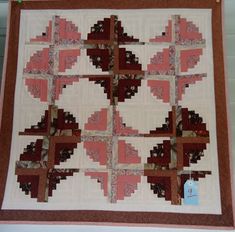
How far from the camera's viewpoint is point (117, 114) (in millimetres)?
1595

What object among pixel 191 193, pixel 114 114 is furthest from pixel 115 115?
pixel 191 193

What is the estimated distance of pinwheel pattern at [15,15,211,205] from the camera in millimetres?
1537

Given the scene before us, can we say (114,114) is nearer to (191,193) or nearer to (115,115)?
(115,115)

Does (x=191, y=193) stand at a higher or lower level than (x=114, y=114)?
lower

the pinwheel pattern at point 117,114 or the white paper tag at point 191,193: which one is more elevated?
the pinwheel pattern at point 117,114

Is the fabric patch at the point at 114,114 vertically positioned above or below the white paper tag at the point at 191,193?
above

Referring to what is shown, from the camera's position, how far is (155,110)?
159 centimetres

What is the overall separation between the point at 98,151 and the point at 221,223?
0.57 metres

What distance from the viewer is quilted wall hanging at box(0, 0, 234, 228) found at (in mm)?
1513

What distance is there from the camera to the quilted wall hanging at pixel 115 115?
151 centimetres

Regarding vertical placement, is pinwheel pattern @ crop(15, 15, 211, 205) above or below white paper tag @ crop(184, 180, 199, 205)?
above

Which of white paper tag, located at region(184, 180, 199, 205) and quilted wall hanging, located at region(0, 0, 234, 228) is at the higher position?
quilted wall hanging, located at region(0, 0, 234, 228)

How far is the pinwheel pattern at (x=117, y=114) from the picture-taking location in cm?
154

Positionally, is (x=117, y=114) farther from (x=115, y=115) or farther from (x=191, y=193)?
(x=191, y=193)
